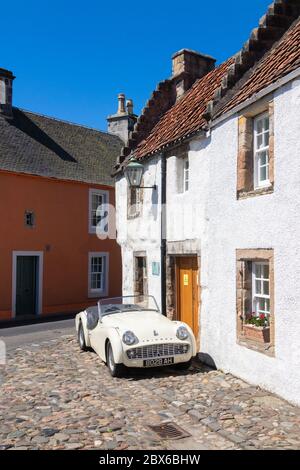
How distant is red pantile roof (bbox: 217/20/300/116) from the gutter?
0.12 meters

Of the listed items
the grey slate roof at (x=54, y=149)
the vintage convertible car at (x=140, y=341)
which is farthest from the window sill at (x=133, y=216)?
the grey slate roof at (x=54, y=149)

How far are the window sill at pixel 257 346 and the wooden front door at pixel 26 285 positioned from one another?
12056 millimetres

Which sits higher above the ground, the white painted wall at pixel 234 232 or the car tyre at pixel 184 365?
the white painted wall at pixel 234 232

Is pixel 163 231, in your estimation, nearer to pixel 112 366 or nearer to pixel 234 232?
pixel 234 232

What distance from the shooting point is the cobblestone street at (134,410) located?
17.7ft

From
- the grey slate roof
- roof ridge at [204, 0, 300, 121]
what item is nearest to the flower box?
roof ridge at [204, 0, 300, 121]

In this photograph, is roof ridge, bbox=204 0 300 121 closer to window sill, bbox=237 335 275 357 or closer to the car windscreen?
the car windscreen

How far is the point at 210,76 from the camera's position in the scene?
42.2 ft

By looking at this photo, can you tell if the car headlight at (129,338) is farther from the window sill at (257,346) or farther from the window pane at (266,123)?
the window pane at (266,123)

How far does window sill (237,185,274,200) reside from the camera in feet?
24.1

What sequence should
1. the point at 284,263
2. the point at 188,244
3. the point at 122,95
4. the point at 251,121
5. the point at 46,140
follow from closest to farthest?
the point at 284,263 → the point at 251,121 → the point at 188,244 → the point at 46,140 → the point at 122,95
